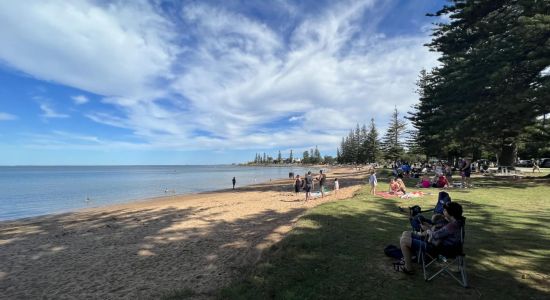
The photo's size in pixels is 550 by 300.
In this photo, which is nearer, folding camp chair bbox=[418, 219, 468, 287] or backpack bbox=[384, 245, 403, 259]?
folding camp chair bbox=[418, 219, 468, 287]

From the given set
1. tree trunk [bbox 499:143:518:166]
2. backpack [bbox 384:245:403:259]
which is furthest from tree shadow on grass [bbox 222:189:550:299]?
tree trunk [bbox 499:143:518:166]

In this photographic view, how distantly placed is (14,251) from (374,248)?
10.4 meters

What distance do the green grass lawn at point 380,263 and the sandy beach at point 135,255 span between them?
0.97 meters

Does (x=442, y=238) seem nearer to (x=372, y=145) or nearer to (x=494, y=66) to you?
(x=494, y=66)

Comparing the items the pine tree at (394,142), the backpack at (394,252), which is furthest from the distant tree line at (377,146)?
the backpack at (394,252)

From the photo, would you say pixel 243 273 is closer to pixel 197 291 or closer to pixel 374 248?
pixel 197 291

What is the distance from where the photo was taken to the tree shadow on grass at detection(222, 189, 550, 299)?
15.0 feet

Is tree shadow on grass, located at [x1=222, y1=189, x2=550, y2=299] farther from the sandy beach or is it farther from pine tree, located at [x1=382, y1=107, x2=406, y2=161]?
pine tree, located at [x1=382, y1=107, x2=406, y2=161]

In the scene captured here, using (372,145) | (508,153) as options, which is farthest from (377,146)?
(508,153)

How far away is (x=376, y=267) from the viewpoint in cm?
552

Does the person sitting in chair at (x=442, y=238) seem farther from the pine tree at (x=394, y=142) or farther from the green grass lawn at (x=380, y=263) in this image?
the pine tree at (x=394, y=142)

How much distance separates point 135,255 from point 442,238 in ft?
23.6

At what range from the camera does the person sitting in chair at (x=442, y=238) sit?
472 centimetres

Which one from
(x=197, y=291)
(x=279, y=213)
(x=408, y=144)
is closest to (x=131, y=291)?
(x=197, y=291)
